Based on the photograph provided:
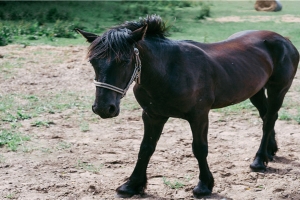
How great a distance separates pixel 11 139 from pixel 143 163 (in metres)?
2.30

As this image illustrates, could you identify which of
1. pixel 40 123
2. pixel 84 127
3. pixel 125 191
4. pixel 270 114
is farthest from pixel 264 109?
pixel 40 123

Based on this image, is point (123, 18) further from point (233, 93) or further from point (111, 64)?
point (111, 64)

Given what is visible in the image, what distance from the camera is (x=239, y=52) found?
561 centimetres

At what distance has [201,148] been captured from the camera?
4.98 metres

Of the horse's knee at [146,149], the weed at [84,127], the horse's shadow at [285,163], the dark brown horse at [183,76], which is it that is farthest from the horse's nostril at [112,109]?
the weed at [84,127]

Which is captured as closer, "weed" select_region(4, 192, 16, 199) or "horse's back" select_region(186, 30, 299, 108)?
"weed" select_region(4, 192, 16, 199)

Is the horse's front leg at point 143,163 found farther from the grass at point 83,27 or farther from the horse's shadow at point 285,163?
the horse's shadow at point 285,163

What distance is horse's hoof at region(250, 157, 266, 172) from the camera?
19.1ft

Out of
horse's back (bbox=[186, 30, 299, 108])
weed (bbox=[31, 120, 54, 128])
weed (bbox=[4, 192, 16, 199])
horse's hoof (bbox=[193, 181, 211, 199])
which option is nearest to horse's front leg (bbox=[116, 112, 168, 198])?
horse's hoof (bbox=[193, 181, 211, 199])

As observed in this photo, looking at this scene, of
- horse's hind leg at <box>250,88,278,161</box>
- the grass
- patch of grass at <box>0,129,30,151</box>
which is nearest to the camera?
horse's hind leg at <box>250,88,278,161</box>

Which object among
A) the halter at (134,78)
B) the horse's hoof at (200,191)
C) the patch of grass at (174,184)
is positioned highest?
the halter at (134,78)

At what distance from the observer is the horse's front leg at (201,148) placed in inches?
192

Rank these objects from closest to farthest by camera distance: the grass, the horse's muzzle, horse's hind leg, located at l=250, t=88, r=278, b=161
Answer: the horse's muzzle → horse's hind leg, located at l=250, t=88, r=278, b=161 → the grass

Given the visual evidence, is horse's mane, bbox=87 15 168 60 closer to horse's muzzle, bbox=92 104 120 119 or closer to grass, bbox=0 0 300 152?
horse's muzzle, bbox=92 104 120 119
